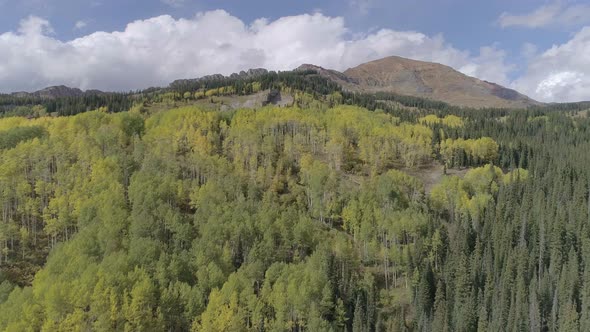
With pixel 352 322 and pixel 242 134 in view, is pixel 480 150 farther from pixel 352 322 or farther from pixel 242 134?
pixel 352 322

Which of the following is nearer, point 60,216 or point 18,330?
point 18,330

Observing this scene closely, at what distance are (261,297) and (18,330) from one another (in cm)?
4318

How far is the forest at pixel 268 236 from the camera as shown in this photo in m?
86.0

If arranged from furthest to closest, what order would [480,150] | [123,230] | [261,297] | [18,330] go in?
[480,150]
[123,230]
[261,297]
[18,330]

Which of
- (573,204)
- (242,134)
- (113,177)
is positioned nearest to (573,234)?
(573,204)

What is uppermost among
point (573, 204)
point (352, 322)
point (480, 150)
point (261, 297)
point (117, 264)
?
point (480, 150)

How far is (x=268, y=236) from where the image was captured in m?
111

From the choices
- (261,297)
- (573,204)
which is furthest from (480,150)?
(261,297)

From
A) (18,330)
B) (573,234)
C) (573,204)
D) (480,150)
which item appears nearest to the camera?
(18,330)

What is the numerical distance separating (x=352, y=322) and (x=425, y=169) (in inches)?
3808

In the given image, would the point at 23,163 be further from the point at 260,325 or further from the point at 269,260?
the point at 260,325

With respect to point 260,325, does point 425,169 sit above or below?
above

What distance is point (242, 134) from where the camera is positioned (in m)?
172

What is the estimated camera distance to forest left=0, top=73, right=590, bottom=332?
3386 inches
